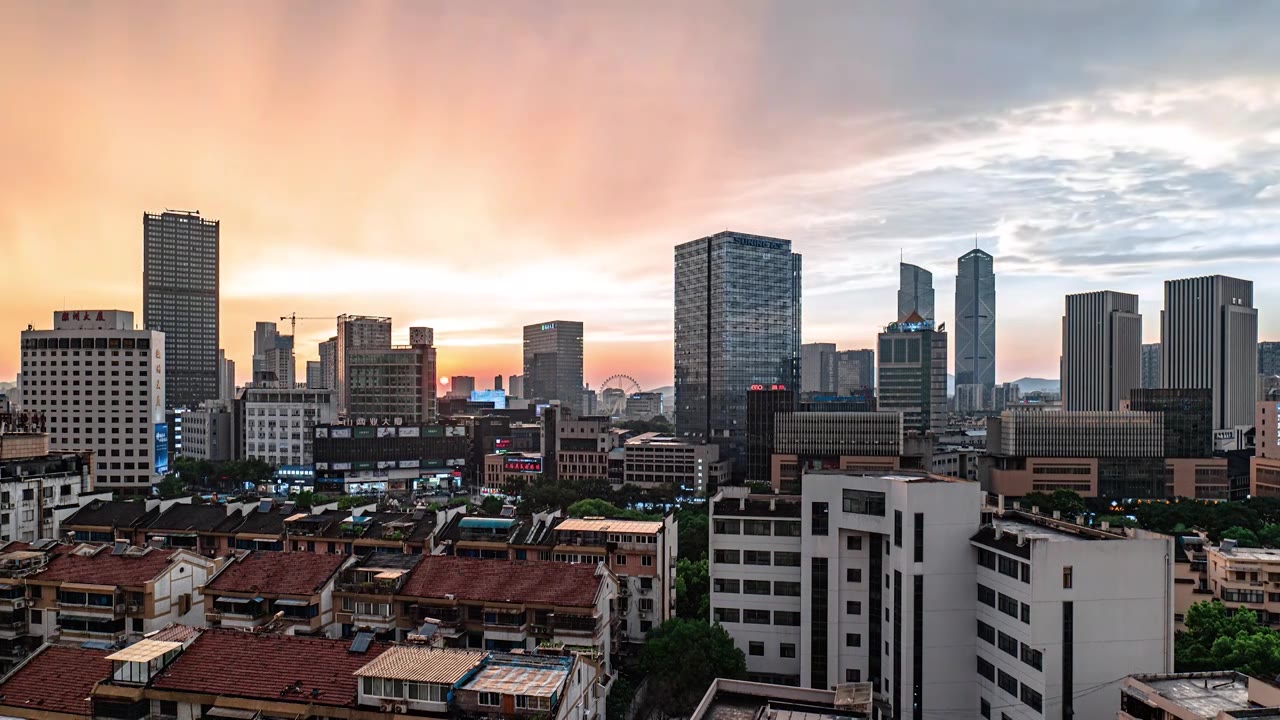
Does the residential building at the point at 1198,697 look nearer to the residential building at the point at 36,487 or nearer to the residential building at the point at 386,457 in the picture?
the residential building at the point at 36,487

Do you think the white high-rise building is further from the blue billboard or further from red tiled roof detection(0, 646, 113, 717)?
the blue billboard

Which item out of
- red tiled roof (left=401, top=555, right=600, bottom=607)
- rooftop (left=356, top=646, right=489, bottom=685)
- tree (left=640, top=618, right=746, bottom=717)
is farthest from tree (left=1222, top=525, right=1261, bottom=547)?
rooftop (left=356, top=646, right=489, bottom=685)

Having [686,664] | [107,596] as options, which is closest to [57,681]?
[107,596]

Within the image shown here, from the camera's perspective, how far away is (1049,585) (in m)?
40.1

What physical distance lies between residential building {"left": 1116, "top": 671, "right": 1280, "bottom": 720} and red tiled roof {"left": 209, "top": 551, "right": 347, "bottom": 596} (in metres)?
41.7

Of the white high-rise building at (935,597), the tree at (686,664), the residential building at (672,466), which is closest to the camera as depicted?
the white high-rise building at (935,597)

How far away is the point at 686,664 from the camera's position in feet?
155

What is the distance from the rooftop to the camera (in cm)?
3169

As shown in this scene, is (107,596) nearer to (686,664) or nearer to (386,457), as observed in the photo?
(686,664)

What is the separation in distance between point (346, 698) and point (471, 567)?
54.5 feet

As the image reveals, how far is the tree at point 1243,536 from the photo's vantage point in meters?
90.4

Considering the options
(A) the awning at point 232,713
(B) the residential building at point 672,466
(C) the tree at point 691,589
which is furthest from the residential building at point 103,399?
(A) the awning at point 232,713

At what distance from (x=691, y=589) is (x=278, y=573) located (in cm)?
3472

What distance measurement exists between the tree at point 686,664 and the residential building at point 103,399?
435 feet
